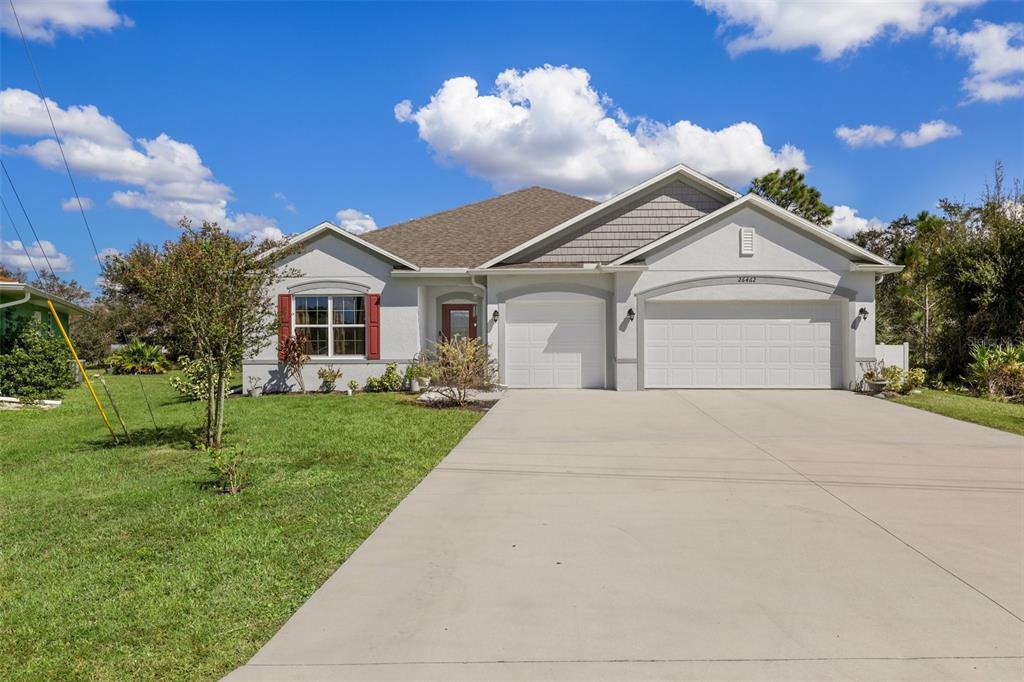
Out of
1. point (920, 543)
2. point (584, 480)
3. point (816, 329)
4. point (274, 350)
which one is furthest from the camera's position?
point (274, 350)

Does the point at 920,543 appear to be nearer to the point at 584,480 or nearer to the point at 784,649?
the point at 784,649

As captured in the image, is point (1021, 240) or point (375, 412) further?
point (1021, 240)

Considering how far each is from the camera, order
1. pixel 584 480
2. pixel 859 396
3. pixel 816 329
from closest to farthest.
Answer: pixel 584 480
pixel 859 396
pixel 816 329

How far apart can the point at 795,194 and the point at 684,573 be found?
28700mm

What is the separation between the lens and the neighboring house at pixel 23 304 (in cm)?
1495

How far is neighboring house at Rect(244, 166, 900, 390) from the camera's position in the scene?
1427 cm

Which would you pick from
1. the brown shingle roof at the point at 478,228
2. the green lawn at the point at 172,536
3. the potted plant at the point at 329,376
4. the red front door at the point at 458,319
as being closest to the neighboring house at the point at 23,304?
the potted plant at the point at 329,376

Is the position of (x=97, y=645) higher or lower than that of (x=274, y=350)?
lower

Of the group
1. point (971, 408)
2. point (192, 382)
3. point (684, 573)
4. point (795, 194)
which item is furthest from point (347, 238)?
point (795, 194)

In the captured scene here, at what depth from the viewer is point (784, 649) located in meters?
3.14

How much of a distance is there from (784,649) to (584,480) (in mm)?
3414

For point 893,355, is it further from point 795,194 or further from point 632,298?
point 795,194

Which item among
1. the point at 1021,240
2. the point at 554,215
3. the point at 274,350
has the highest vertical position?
the point at 554,215

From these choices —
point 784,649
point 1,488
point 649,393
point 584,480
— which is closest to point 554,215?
point 649,393
